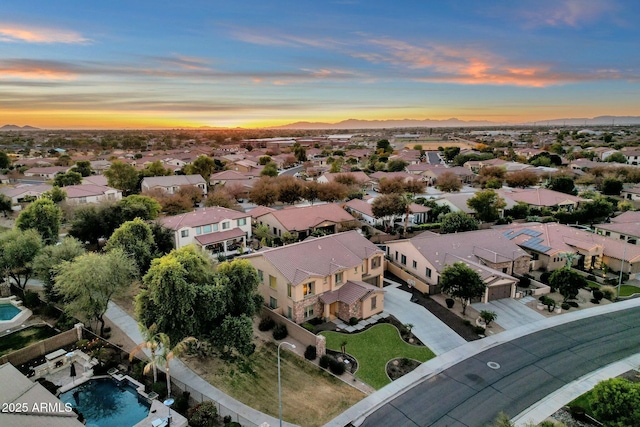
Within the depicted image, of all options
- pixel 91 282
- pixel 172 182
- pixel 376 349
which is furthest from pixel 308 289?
pixel 172 182

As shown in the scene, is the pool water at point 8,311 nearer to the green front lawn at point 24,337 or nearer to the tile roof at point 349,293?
the green front lawn at point 24,337

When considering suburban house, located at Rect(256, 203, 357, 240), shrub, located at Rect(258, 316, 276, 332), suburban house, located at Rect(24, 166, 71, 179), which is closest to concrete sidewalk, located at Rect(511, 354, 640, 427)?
shrub, located at Rect(258, 316, 276, 332)

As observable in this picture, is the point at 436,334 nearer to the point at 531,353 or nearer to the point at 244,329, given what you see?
the point at 531,353

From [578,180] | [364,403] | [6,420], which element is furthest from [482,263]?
[578,180]

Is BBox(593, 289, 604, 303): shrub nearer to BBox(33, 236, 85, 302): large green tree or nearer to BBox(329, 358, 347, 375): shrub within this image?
BBox(329, 358, 347, 375): shrub

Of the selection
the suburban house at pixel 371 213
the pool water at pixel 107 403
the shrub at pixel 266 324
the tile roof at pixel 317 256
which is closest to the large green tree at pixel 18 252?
the pool water at pixel 107 403

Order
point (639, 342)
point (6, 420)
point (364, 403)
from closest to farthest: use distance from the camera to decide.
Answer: point (6, 420)
point (364, 403)
point (639, 342)
